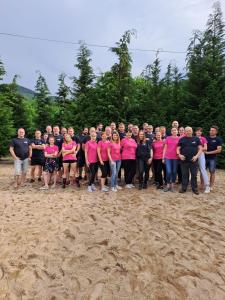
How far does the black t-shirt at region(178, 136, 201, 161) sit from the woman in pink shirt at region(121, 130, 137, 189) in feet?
4.93

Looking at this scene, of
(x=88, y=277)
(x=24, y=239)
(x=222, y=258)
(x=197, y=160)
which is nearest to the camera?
(x=88, y=277)

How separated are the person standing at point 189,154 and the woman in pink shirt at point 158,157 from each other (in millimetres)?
686

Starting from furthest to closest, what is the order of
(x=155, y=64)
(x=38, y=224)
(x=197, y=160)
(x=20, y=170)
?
(x=155, y=64), (x=20, y=170), (x=197, y=160), (x=38, y=224)

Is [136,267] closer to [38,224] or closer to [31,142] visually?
[38,224]

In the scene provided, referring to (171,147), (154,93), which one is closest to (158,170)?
(171,147)

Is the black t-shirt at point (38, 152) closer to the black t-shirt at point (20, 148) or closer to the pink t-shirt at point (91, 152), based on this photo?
the black t-shirt at point (20, 148)

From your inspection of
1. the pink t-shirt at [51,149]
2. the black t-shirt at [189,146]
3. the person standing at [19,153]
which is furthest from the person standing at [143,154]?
the person standing at [19,153]

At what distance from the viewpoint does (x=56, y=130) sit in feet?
32.8

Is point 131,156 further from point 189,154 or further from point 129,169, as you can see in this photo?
point 189,154

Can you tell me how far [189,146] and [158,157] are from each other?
107cm

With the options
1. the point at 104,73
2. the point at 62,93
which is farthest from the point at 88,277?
the point at 62,93

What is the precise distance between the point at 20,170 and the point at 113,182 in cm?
306

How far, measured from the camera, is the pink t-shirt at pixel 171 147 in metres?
8.73

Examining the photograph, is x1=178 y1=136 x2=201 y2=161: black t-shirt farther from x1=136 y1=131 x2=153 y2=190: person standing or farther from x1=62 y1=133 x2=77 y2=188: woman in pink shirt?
x1=62 y1=133 x2=77 y2=188: woman in pink shirt
